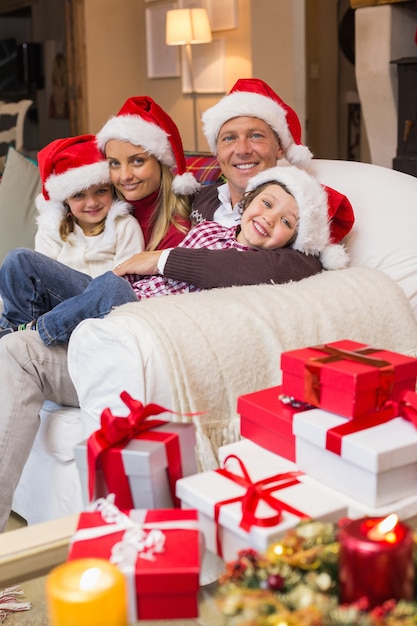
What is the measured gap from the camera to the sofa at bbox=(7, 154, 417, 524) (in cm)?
161

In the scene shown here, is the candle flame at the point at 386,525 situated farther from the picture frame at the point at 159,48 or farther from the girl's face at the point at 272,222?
the picture frame at the point at 159,48

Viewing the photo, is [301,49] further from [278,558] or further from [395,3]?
[278,558]

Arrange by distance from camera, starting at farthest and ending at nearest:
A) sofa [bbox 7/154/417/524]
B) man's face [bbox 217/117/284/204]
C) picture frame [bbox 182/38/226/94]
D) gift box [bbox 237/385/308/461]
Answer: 1. picture frame [bbox 182/38/226/94]
2. man's face [bbox 217/117/284/204]
3. sofa [bbox 7/154/417/524]
4. gift box [bbox 237/385/308/461]

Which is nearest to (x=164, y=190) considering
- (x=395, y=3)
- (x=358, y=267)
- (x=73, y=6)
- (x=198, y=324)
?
(x=358, y=267)

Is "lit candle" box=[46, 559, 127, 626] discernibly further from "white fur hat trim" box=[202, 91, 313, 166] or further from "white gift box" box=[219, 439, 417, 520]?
"white fur hat trim" box=[202, 91, 313, 166]

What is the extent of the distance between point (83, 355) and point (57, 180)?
0.90 metres

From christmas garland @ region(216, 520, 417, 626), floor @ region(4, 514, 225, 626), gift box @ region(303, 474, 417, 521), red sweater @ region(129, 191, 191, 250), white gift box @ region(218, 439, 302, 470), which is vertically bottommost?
floor @ region(4, 514, 225, 626)

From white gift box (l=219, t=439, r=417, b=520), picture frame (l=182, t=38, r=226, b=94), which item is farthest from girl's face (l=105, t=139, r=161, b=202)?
picture frame (l=182, t=38, r=226, b=94)

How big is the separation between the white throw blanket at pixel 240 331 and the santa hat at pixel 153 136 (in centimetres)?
68

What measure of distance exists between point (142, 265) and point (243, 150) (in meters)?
0.46

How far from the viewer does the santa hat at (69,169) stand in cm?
238

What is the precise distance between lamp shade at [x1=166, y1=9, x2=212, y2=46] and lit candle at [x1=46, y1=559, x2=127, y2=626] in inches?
211

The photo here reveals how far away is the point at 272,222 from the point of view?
2.05m

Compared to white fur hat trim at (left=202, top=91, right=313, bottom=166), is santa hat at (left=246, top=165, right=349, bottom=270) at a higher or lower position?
lower
